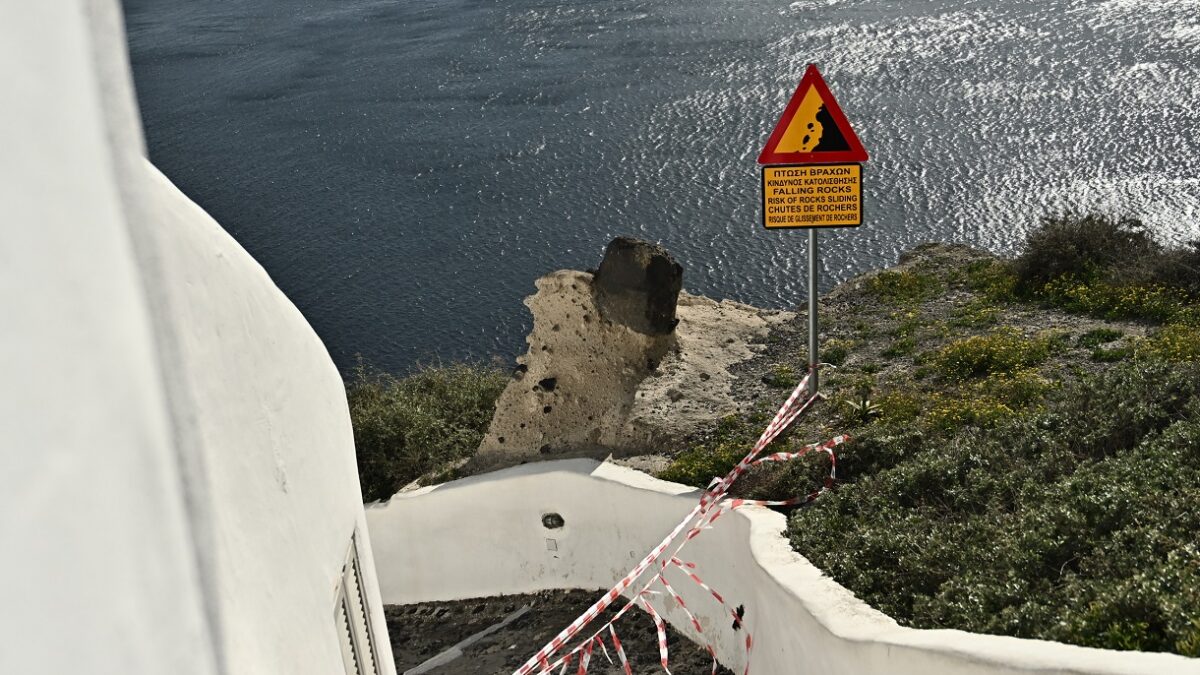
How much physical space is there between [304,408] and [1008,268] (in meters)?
10.2

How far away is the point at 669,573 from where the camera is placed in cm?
922

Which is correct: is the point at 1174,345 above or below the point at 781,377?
above

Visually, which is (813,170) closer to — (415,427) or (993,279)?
(993,279)

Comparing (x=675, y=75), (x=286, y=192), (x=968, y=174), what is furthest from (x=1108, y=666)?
(x=675, y=75)

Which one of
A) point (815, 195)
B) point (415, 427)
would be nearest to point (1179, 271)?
point (815, 195)

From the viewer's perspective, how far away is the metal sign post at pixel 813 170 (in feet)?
27.8

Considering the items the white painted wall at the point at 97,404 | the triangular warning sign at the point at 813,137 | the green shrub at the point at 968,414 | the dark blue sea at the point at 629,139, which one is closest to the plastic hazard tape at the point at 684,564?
the green shrub at the point at 968,414

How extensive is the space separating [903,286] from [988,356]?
3.64m

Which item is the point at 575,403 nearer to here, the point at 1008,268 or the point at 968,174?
the point at 1008,268

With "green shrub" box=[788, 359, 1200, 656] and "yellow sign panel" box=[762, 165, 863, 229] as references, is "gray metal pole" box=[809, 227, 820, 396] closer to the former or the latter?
"yellow sign panel" box=[762, 165, 863, 229]

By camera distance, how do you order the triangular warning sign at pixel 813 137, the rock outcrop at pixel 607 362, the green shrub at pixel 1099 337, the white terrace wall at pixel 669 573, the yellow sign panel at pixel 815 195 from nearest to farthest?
the white terrace wall at pixel 669 573
the triangular warning sign at pixel 813 137
the yellow sign panel at pixel 815 195
the green shrub at pixel 1099 337
the rock outcrop at pixel 607 362

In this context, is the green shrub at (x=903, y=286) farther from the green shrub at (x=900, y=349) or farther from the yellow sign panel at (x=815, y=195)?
the yellow sign panel at (x=815, y=195)

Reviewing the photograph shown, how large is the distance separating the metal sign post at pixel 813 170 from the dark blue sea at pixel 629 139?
32.1 feet

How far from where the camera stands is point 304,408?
4734 millimetres
